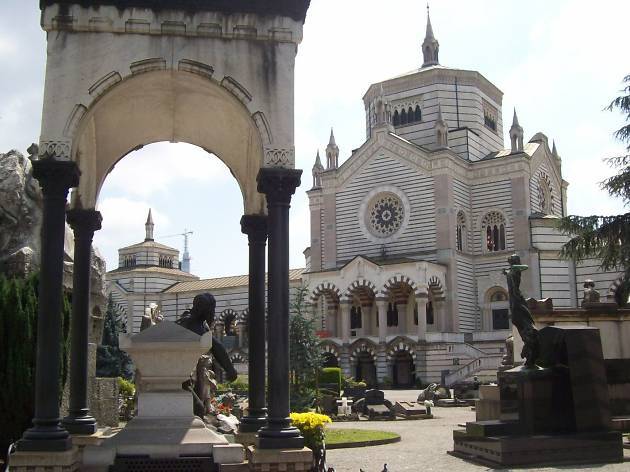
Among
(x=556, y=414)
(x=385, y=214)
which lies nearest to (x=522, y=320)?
(x=556, y=414)

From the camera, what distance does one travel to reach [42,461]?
8922 millimetres

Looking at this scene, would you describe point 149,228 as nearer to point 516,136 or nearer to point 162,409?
point 516,136

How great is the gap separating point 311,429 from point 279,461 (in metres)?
1.85

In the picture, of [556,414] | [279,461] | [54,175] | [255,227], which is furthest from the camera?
[556,414]

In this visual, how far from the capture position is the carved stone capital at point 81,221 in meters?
12.4

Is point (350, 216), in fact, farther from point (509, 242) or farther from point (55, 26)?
point (55, 26)

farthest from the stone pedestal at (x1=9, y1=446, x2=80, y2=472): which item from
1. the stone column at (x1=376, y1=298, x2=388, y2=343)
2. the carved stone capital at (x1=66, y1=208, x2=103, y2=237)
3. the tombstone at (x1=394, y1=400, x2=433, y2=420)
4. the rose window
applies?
the rose window

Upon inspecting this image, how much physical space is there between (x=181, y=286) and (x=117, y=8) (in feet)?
221

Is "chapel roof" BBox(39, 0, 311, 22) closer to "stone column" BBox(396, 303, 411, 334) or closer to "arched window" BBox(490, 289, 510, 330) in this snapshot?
"stone column" BBox(396, 303, 411, 334)

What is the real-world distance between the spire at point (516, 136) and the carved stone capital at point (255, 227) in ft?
156

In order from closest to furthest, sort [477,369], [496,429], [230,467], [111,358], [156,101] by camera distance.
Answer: [230,467]
[156,101]
[496,429]
[111,358]
[477,369]

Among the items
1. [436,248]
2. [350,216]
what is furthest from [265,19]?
[350,216]

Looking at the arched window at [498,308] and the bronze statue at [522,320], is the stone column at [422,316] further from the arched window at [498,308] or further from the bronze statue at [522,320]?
the bronze statue at [522,320]

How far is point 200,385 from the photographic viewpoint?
12.1m
